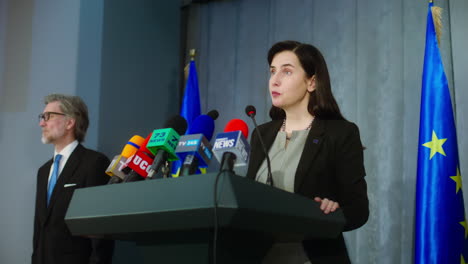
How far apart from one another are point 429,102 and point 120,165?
2.20m

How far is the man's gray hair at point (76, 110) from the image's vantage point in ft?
11.7

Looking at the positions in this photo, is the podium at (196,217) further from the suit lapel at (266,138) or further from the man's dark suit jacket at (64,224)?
the man's dark suit jacket at (64,224)

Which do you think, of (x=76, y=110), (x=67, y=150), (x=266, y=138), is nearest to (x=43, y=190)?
(x=67, y=150)

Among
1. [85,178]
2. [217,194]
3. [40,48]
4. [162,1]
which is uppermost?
[162,1]

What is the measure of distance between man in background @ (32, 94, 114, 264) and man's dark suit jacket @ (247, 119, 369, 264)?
172 cm

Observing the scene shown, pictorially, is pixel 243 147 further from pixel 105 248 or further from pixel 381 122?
pixel 381 122

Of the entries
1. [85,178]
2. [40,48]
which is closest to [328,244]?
[85,178]

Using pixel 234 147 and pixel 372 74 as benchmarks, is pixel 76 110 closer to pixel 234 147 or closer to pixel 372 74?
pixel 372 74

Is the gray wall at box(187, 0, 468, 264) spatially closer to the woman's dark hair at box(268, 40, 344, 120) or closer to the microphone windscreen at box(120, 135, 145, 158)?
the woman's dark hair at box(268, 40, 344, 120)

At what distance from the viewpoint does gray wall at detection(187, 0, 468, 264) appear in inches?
135

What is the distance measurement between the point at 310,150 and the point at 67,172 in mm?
2028

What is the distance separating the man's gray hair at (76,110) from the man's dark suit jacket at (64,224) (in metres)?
0.23

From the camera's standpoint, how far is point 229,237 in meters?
1.17

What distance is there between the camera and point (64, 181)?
3.25 metres
